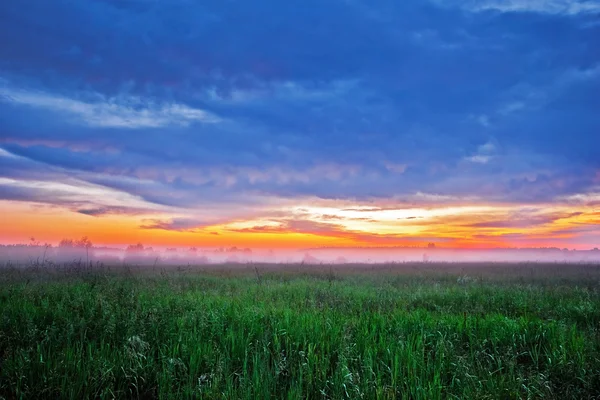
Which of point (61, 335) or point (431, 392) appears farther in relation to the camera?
point (61, 335)

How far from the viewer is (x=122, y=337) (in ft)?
24.1

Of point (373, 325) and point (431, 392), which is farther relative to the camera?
point (373, 325)

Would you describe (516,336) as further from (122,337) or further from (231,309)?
(122,337)

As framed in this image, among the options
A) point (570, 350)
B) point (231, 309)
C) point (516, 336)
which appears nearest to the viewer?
point (570, 350)

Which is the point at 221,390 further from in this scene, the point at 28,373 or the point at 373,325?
the point at 373,325

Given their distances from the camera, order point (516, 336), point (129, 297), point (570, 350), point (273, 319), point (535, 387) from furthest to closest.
Result: point (129, 297), point (273, 319), point (516, 336), point (570, 350), point (535, 387)

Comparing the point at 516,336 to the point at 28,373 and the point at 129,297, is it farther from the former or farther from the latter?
the point at 129,297

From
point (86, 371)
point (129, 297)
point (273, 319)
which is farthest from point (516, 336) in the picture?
point (129, 297)

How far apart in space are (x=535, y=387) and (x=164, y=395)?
5221 mm

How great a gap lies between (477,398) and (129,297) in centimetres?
912

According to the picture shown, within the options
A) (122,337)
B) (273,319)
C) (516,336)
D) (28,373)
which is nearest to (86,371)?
(28,373)

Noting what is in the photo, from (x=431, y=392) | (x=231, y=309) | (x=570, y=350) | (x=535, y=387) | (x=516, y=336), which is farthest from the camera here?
(x=231, y=309)

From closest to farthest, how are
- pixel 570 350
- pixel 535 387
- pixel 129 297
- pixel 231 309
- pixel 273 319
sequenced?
pixel 535 387
pixel 570 350
pixel 273 319
pixel 231 309
pixel 129 297

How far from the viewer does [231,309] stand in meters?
9.62
